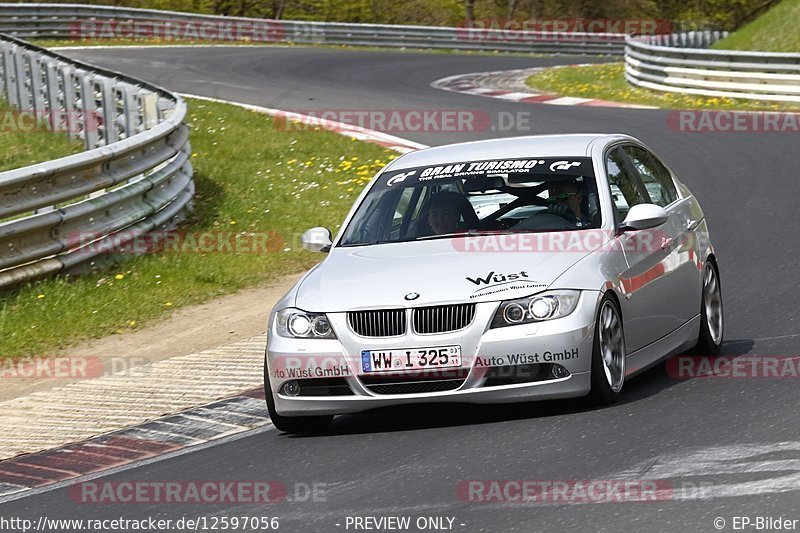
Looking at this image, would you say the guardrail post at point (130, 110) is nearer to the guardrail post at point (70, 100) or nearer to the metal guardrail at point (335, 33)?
the guardrail post at point (70, 100)

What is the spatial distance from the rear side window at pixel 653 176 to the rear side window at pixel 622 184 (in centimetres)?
13

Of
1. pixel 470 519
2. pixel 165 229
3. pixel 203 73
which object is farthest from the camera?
pixel 203 73

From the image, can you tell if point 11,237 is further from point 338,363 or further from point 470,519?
point 470,519

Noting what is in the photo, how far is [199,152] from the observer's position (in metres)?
18.8

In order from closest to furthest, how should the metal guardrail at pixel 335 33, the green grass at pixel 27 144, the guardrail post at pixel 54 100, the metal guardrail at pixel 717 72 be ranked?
the green grass at pixel 27 144
the guardrail post at pixel 54 100
the metal guardrail at pixel 717 72
the metal guardrail at pixel 335 33

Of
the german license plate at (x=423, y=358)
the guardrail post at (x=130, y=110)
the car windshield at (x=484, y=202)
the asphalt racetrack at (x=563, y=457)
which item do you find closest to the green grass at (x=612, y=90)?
the guardrail post at (x=130, y=110)

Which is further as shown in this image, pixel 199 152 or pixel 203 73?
pixel 203 73

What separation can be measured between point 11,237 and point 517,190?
190 inches

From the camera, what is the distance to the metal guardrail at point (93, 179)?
11445 millimetres

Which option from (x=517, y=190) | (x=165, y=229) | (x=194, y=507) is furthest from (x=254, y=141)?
(x=194, y=507)

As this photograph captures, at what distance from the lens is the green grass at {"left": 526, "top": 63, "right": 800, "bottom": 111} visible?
24.6 meters

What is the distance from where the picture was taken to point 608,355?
24.0 feet

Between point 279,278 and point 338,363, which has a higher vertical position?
point 338,363

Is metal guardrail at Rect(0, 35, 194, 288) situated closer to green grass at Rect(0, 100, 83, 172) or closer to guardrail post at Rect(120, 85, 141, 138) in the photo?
guardrail post at Rect(120, 85, 141, 138)
